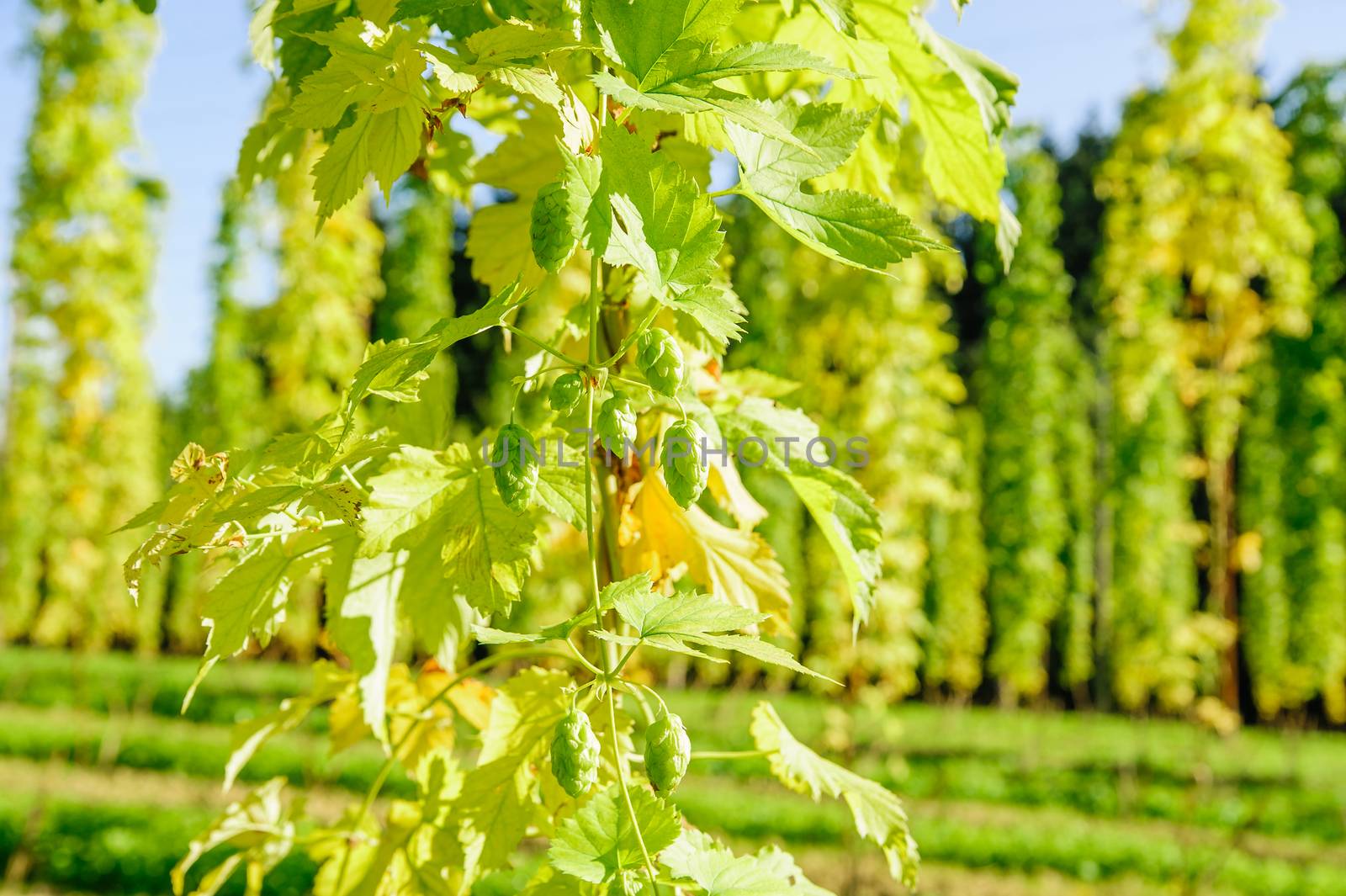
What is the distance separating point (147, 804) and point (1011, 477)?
1208cm

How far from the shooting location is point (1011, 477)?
596 inches

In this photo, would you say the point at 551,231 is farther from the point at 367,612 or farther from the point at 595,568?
the point at 367,612

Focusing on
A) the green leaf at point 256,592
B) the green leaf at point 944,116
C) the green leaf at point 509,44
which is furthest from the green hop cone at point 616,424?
the green leaf at point 944,116

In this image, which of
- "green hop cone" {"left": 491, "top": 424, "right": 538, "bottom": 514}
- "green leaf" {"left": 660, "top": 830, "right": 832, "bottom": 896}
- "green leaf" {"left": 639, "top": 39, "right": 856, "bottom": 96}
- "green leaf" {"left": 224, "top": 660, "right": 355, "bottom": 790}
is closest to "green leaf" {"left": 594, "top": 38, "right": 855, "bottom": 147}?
"green leaf" {"left": 639, "top": 39, "right": 856, "bottom": 96}

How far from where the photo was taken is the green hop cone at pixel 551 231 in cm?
57

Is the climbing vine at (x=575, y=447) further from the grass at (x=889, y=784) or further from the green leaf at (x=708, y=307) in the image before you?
the grass at (x=889, y=784)

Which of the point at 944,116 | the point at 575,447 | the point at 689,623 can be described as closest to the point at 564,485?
the point at 575,447

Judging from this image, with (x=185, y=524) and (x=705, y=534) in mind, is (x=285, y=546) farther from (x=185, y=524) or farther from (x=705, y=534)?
(x=705, y=534)

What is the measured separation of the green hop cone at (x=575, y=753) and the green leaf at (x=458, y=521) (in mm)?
95

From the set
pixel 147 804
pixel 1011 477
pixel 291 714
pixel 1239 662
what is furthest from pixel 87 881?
pixel 1239 662

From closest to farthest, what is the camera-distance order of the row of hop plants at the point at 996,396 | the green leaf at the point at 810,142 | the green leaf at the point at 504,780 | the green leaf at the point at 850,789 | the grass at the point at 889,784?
the green leaf at the point at 810,142 < the green leaf at the point at 504,780 < the green leaf at the point at 850,789 < the row of hop plants at the point at 996,396 < the grass at the point at 889,784

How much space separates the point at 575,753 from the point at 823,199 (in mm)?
383

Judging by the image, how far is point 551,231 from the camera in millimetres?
570

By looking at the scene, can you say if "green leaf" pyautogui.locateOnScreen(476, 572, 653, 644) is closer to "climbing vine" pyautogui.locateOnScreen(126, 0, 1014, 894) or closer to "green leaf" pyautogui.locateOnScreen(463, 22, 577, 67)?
"climbing vine" pyautogui.locateOnScreen(126, 0, 1014, 894)
